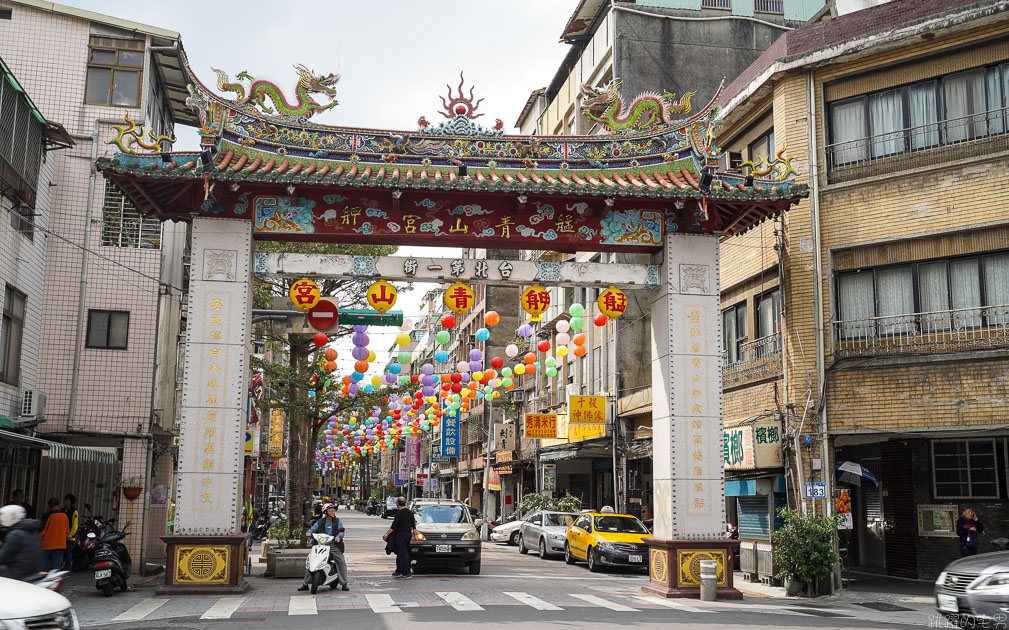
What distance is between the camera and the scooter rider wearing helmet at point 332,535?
1661 cm

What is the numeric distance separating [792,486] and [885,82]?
9.05m

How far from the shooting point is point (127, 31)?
22000 mm

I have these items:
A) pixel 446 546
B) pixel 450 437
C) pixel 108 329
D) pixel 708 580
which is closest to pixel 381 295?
pixel 446 546

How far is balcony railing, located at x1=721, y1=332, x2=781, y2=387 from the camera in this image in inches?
847

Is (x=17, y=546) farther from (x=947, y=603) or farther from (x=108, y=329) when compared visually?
(x=108, y=329)

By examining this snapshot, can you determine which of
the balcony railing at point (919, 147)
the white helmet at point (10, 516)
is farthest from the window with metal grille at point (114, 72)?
the balcony railing at point (919, 147)

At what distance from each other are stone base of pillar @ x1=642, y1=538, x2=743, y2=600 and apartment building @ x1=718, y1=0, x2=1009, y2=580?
397 centimetres

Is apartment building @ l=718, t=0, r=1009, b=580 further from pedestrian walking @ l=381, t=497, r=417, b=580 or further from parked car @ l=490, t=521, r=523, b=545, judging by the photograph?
parked car @ l=490, t=521, r=523, b=545

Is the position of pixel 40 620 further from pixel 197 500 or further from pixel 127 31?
pixel 127 31

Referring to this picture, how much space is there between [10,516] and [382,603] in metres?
6.21

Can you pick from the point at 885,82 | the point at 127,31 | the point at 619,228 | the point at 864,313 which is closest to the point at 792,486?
the point at 864,313

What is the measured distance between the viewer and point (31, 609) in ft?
25.0

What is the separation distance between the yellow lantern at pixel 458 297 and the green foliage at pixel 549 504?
17.6 metres

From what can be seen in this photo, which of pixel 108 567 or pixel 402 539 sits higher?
pixel 402 539
